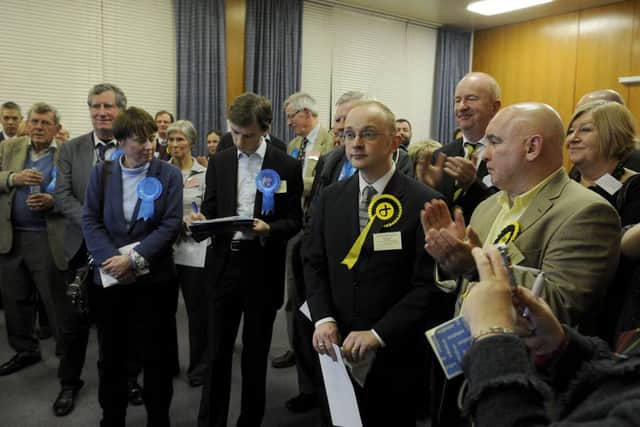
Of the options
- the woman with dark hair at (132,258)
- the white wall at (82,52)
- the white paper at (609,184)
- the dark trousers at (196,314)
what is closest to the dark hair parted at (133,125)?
the woman with dark hair at (132,258)

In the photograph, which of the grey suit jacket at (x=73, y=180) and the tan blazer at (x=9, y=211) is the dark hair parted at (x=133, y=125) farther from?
the tan blazer at (x=9, y=211)

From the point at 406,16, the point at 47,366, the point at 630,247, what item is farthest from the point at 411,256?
the point at 406,16

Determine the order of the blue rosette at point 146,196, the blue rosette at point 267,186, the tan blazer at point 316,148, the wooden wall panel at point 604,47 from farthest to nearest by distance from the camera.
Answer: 1. the wooden wall panel at point 604,47
2. the tan blazer at point 316,148
3. the blue rosette at point 267,186
4. the blue rosette at point 146,196

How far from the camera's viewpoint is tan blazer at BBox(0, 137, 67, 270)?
311 centimetres

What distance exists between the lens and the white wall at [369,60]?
7422mm

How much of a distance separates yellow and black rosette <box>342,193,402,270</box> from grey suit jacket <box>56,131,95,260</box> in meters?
1.76

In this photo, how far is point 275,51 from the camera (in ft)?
22.4

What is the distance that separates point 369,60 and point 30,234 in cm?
621

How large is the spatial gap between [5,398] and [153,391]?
46.8 inches

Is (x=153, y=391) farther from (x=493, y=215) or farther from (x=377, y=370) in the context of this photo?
(x=493, y=215)

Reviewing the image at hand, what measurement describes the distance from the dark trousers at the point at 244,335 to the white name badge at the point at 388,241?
0.79 meters

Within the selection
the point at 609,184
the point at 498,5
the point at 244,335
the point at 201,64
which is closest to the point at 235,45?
the point at 201,64

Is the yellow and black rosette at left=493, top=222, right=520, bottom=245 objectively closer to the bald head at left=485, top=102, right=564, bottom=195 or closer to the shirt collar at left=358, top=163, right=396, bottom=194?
the bald head at left=485, top=102, right=564, bottom=195

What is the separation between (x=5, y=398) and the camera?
9.34 ft
